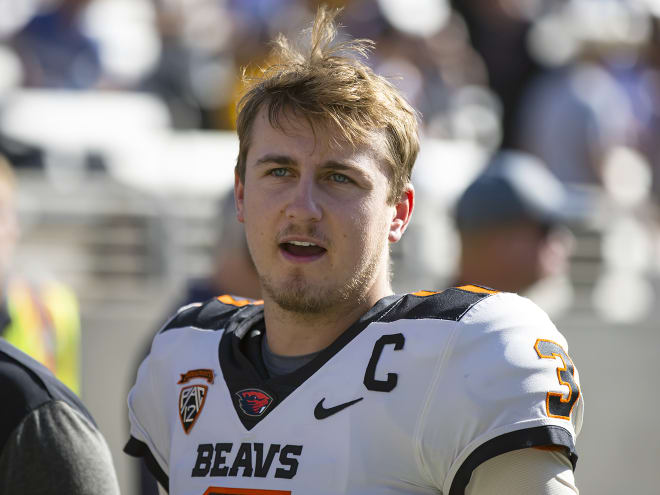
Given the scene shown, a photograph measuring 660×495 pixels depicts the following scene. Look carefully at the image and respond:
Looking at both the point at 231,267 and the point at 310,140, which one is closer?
the point at 310,140

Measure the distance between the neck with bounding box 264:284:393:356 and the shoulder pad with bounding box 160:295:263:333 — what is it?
27 centimetres

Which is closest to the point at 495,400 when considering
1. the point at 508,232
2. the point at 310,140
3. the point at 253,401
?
the point at 253,401

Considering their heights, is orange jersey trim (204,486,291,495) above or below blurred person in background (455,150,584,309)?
below

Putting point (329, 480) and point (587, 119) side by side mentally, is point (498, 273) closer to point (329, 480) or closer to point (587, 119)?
point (329, 480)

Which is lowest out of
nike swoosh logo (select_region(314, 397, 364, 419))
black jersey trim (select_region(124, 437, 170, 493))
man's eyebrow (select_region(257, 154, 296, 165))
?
black jersey trim (select_region(124, 437, 170, 493))

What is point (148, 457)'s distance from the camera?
110 inches

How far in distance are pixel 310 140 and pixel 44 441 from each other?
0.91 m

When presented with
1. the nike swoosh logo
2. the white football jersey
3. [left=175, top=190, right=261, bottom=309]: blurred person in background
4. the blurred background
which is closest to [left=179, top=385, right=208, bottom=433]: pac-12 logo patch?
the white football jersey

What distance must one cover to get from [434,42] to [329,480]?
783 cm

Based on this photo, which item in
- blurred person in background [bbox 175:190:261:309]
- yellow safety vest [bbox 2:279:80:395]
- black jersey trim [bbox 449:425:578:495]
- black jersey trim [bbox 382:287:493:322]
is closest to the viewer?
black jersey trim [bbox 449:425:578:495]

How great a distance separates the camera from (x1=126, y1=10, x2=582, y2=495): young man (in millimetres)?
2258

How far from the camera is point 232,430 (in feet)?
8.22

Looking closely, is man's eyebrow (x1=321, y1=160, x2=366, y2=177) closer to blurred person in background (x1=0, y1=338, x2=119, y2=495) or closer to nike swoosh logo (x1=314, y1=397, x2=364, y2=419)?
nike swoosh logo (x1=314, y1=397, x2=364, y2=419)

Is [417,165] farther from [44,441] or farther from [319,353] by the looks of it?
[44,441]
